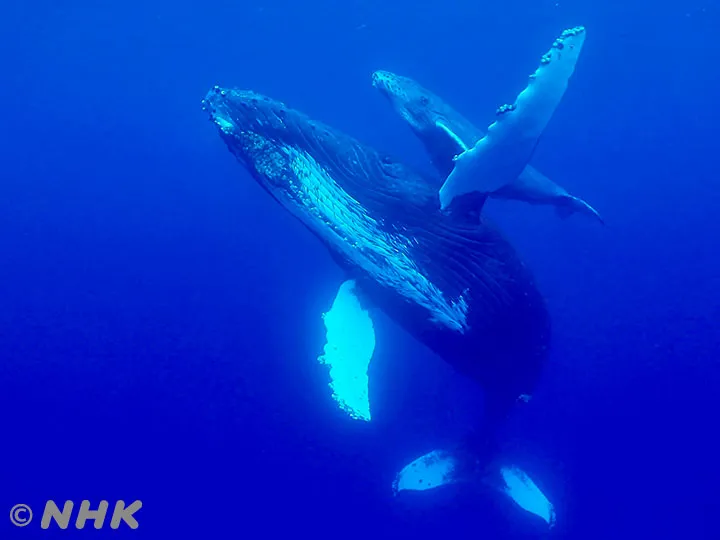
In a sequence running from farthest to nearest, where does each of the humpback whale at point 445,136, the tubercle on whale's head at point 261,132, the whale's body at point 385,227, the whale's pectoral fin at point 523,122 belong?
the humpback whale at point 445,136 → the whale's body at point 385,227 → the tubercle on whale's head at point 261,132 → the whale's pectoral fin at point 523,122

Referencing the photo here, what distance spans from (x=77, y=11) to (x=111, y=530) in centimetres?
1765

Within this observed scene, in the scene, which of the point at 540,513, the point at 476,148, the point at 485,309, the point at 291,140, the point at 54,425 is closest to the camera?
the point at 476,148

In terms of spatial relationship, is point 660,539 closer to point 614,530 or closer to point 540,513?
point 614,530

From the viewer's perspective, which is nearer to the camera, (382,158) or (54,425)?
(382,158)

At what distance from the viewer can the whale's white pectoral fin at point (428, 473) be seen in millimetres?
8938

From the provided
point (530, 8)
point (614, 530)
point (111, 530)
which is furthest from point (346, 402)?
point (530, 8)

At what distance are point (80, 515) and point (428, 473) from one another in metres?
6.90

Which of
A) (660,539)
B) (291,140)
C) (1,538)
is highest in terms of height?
(291,140)

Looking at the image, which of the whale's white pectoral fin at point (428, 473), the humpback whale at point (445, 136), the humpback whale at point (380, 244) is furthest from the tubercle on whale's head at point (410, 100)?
the whale's white pectoral fin at point (428, 473)

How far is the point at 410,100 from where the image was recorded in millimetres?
7316

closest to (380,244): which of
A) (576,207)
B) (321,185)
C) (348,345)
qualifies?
Answer: (321,185)

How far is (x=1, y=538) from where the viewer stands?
1150 centimetres

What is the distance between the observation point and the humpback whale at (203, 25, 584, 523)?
6.43 metres

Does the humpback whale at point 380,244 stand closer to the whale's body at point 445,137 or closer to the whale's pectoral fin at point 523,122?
the whale's pectoral fin at point 523,122
